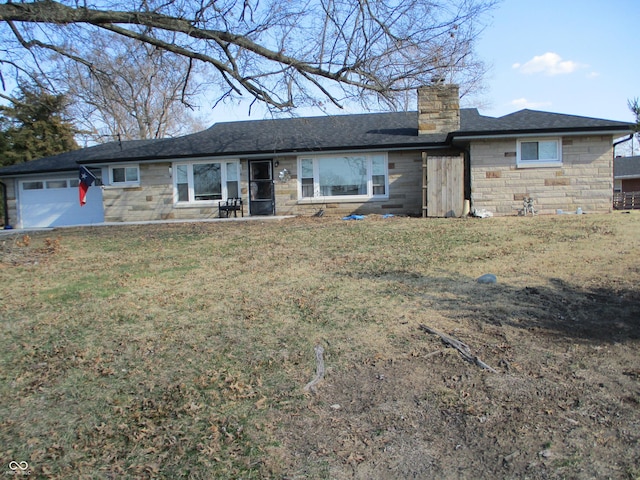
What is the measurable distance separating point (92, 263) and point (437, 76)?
8.51 meters

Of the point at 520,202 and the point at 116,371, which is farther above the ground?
the point at 520,202

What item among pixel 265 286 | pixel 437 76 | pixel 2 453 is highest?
pixel 437 76

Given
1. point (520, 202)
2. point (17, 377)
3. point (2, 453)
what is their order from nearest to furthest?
1. point (2, 453)
2. point (17, 377)
3. point (520, 202)

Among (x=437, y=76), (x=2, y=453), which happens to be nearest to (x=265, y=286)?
(x=2, y=453)

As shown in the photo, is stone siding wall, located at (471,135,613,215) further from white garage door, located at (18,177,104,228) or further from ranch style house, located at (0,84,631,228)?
white garage door, located at (18,177,104,228)

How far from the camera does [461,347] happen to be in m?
4.08

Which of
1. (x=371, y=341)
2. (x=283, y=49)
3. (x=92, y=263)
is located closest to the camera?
(x=371, y=341)

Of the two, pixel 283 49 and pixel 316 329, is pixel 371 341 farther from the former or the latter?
pixel 283 49

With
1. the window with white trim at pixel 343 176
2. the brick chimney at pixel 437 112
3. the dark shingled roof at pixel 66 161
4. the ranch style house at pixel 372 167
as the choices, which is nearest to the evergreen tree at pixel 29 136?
the dark shingled roof at pixel 66 161

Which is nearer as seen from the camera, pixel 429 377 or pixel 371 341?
pixel 429 377

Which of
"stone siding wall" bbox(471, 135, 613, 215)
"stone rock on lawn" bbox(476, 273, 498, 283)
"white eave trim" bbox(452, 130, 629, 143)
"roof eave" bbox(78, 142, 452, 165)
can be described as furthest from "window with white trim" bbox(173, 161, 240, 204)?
"stone rock on lawn" bbox(476, 273, 498, 283)

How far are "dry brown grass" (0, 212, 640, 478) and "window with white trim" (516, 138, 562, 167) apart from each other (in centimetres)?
735

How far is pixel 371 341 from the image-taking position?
171 inches

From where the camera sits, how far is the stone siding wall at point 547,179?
14.2 metres
